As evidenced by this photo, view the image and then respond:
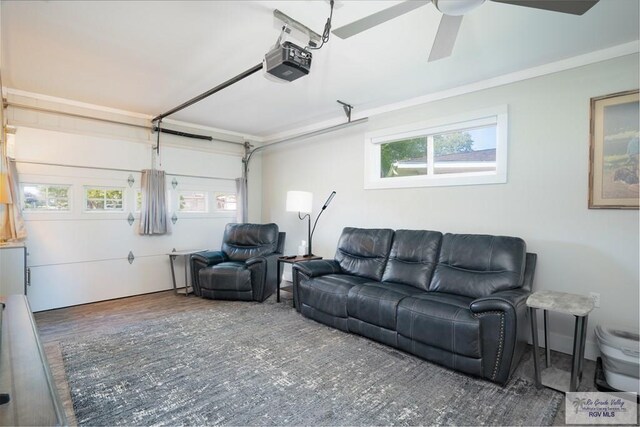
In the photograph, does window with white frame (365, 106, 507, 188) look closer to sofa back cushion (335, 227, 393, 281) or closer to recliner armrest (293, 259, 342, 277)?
sofa back cushion (335, 227, 393, 281)

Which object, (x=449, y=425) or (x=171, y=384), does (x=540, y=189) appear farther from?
(x=171, y=384)

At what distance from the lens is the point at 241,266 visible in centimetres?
432

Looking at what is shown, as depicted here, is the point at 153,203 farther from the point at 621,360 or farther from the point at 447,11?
the point at 621,360

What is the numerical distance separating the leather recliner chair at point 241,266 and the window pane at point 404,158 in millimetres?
1885

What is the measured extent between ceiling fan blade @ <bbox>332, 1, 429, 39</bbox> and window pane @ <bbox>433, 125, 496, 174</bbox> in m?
2.11

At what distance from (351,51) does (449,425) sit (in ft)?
9.15

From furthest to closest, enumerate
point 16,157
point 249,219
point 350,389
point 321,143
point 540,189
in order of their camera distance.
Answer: point 249,219, point 321,143, point 16,157, point 540,189, point 350,389

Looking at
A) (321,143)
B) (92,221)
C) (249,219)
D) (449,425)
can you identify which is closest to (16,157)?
(92,221)

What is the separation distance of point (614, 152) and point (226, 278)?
4.22m

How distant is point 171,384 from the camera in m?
2.24

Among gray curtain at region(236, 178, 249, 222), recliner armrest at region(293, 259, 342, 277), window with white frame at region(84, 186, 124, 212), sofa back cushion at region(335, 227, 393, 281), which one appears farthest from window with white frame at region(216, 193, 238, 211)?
sofa back cushion at region(335, 227, 393, 281)

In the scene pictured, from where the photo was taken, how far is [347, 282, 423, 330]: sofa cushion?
2.75 meters

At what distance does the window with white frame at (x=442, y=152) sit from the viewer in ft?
10.7

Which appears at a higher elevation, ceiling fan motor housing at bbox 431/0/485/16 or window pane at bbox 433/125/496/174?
ceiling fan motor housing at bbox 431/0/485/16
